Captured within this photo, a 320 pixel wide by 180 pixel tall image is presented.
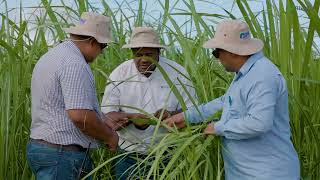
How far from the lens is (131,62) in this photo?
12.6 feet

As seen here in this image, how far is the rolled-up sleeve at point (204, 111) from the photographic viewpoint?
3.05m

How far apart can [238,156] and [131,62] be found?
1.21 meters

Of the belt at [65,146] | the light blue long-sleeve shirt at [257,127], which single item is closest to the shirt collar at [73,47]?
the belt at [65,146]

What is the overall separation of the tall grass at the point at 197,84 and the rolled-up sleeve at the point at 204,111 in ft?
0.21

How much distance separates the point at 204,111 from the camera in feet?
10.1

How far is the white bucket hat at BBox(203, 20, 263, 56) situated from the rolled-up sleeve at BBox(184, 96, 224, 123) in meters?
0.33

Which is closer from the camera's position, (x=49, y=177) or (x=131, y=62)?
(x=49, y=177)

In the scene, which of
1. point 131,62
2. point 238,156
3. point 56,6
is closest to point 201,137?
point 238,156

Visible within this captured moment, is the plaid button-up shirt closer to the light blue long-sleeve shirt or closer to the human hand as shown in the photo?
the human hand

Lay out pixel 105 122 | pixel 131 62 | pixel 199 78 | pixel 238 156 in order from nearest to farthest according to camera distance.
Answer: pixel 238 156 < pixel 199 78 < pixel 105 122 < pixel 131 62

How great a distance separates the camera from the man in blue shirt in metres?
2.66

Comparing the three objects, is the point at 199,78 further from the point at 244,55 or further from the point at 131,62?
the point at 131,62

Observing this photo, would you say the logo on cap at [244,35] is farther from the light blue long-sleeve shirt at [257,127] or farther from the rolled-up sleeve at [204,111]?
the rolled-up sleeve at [204,111]

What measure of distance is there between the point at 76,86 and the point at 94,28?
0.31 m
